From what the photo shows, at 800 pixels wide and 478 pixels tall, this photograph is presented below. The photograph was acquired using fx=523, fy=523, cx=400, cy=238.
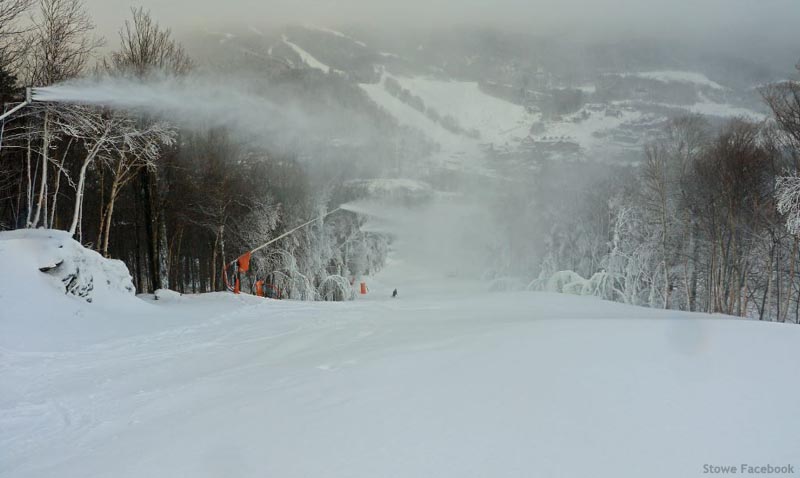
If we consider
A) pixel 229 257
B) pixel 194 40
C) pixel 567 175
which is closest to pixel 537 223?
pixel 567 175

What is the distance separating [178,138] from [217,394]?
2113 centimetres

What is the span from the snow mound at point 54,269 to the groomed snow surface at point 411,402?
1.19m

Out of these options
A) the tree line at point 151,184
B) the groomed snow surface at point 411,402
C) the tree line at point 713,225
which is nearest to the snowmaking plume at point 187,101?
the tree line at point 151,184

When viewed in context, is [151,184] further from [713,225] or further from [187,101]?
[713,225]

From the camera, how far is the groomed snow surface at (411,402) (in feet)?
13.9

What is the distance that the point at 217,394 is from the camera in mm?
6676

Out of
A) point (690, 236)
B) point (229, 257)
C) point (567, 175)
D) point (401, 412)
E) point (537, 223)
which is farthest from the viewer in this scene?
point (567, 175)

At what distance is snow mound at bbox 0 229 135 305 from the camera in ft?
37.5

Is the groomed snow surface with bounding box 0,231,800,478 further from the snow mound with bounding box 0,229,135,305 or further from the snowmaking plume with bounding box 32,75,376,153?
the snowmaking plume with bounding box 32,75,376,153

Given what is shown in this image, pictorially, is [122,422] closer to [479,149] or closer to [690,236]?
[690,236]

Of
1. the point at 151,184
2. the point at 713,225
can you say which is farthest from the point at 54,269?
the point at 713,225

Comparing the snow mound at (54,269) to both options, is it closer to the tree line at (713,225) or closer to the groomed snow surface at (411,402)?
the groomed snow surface at (411,402)

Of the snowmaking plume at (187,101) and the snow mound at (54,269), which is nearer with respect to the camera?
the snow mound at (54,269)

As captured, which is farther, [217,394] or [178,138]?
[178,138]
